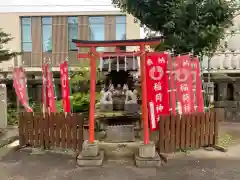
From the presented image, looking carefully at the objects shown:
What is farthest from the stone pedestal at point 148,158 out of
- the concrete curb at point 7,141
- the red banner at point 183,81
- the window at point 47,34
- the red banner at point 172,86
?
the window at point 47,34

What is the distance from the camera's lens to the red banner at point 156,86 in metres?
6.87

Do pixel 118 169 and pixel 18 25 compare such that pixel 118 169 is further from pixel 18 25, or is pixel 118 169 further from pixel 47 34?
pixel 18 25

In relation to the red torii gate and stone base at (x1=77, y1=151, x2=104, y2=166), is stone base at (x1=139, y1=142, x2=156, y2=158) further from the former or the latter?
stone base at (x1=77, y1=151, x2=104, y2=166)

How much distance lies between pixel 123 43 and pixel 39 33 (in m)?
13.4

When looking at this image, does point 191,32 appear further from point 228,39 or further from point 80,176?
point 80,176

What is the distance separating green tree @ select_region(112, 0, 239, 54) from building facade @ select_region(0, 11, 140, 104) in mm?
8303

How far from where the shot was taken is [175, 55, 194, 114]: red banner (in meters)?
7.28

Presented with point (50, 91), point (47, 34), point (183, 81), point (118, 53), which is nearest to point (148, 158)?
point (183, 81)

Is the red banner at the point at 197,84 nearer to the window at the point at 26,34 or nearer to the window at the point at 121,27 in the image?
the window at the point at 121,27

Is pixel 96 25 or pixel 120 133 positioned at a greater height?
pixel 96 25

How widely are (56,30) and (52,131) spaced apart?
1217 cm

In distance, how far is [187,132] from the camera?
7.14 m

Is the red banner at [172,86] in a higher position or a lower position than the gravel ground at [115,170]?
higher

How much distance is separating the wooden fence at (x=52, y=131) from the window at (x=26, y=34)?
11915mm
